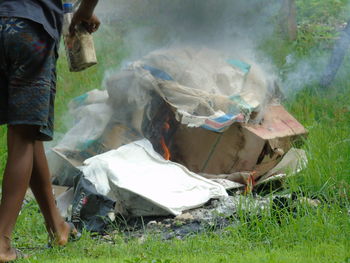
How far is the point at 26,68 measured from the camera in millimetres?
3490

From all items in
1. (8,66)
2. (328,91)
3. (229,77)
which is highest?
(8,66)

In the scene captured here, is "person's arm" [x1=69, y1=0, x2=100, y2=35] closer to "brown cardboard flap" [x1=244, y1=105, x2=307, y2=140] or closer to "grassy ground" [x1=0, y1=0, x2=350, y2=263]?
"grassy ground" [x1=0, y1=0, x2=350, y2=263]

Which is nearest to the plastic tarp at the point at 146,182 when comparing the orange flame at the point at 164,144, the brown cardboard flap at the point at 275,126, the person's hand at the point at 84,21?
the orange flame at the point at 164,144

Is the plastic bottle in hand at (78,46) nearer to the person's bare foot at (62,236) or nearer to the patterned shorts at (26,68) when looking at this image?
the patterned shorts at (26,68)

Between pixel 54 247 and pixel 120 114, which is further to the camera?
pixel 120 114

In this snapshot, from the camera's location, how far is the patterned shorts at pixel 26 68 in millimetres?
3453

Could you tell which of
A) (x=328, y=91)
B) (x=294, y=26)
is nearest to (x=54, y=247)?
(x=328, y=91)

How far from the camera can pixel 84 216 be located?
4.65 m

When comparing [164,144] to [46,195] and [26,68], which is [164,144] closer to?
[46,195]

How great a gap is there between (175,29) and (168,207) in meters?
2.25

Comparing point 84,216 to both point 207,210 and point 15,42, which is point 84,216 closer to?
point 207,210

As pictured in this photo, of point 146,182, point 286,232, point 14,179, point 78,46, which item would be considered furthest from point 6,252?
point 286,232

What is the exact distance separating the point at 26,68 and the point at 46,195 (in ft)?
2.54

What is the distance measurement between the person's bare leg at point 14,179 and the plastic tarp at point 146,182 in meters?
1.27
